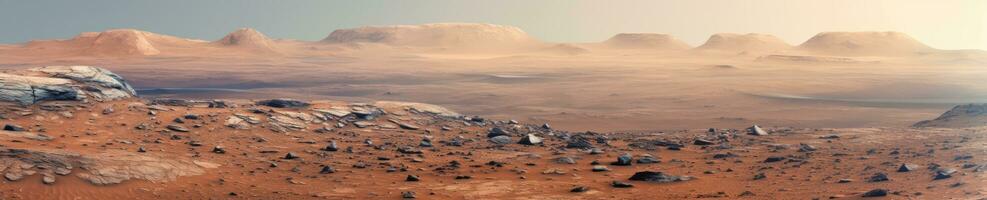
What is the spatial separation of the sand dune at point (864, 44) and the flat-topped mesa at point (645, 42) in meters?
23.4

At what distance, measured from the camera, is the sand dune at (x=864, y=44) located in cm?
15425

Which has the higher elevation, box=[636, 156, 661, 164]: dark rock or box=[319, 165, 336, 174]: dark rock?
box=[636, 156, 661, 164]: dark rock

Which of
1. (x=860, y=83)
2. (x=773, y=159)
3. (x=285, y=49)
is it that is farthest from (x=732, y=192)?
(x=285, y=49)

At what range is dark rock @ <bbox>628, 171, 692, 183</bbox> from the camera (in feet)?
51.3

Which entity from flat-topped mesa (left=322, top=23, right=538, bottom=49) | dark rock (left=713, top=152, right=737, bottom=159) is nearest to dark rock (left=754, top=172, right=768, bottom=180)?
dark rock (left=713, top=152, right=737, bottom=159)

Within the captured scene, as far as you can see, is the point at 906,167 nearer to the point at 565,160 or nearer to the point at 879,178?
the point at 879,178

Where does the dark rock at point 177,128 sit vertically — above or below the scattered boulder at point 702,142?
above

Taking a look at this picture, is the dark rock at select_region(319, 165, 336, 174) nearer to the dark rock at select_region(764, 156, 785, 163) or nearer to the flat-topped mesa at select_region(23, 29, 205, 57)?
the dark rock at select_region(764, 156, 785, 163)

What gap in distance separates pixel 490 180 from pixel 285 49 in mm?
126112

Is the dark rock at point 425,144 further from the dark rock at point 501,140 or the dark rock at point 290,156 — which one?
the dark rock at point 290,156

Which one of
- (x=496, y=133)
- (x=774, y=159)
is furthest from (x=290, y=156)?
(x=774, y=159)

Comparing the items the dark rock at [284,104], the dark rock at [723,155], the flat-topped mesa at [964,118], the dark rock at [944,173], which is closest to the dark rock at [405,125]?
the dark rock at [284,104]

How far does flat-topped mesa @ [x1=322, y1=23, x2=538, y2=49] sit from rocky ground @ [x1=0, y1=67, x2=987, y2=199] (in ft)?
443

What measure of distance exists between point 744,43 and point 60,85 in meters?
163
